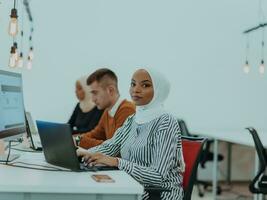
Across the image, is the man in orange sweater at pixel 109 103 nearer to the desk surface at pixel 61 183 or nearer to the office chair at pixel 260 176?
the office chair at pixel 260 176

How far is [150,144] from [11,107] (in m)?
0.83

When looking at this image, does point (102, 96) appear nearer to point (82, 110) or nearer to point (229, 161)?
point (82, 110)

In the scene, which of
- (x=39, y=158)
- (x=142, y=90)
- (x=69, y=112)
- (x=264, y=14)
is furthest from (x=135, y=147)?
(x=264, y=14)

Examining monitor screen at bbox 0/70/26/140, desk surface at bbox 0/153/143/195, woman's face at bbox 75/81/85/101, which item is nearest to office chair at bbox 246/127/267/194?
monitor screen at bbox 0/70/26/140

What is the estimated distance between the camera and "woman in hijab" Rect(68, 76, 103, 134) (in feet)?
19.2

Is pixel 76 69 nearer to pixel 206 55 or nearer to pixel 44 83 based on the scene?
pixel 44 83

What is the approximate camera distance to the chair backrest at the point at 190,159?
263 cm

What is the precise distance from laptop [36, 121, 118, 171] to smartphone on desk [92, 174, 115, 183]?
0.15m

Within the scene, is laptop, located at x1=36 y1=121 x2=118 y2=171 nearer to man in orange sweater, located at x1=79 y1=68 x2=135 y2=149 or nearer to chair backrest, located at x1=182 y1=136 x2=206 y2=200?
chair backrest, located at x1=182 y1=136 x2=206 y2=200

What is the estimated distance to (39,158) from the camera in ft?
9.25

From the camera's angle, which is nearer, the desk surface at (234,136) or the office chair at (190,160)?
the office chair at (190,160)

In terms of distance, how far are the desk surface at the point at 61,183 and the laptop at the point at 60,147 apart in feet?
0.29

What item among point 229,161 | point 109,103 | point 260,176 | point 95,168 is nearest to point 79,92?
point 229,161

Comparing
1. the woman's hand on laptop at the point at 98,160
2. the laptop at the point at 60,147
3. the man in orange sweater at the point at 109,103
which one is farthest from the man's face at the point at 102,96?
the woman's hand on laptop at the point at 98,160
